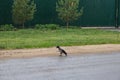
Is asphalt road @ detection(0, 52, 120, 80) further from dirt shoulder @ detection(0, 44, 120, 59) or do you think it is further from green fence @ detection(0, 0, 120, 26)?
green fence @ detection(0, 0, 120, 26)

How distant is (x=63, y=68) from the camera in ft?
52.0

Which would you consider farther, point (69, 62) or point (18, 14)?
point (18, 14)

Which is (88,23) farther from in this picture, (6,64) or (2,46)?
(6,64)

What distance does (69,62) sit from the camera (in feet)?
58.1

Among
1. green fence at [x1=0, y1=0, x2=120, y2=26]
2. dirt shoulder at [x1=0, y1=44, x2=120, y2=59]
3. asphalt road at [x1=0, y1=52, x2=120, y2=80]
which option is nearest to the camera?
asphalt road at [x1=0, y1=52, x2=120, y2=80]

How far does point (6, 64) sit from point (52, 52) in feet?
14.8

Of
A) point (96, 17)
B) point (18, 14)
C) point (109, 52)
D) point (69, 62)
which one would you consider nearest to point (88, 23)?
point (96, 17)

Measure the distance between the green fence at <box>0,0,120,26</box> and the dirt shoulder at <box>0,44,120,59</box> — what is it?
12.2 meters

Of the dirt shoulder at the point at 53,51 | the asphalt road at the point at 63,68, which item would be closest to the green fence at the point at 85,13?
the dirt shoulder at the point at 53,51

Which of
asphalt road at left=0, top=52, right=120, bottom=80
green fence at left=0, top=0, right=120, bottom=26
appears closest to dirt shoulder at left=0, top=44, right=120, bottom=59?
asphalt road at left=0, top=52, right=120, bottom=80

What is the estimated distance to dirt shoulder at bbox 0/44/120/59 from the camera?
19.9 meters

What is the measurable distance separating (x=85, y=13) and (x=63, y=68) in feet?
75.7

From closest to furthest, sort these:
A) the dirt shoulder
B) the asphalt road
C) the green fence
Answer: the asphalt road < the dirt shoulder < the green fence

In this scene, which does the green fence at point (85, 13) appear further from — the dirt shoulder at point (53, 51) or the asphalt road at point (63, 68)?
the asphalt road at point (63, 68)
